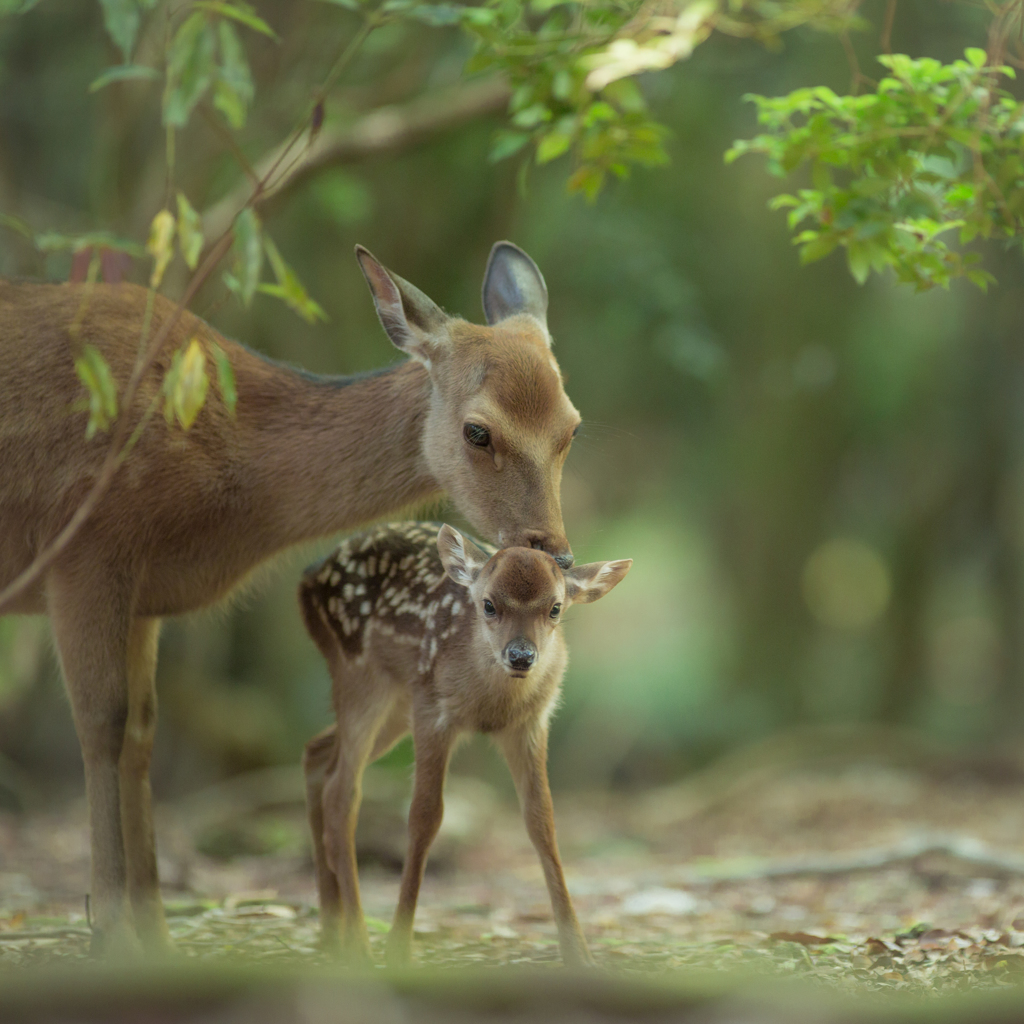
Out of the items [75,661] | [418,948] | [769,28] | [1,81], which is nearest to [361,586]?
[75,661]

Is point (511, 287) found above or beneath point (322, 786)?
above

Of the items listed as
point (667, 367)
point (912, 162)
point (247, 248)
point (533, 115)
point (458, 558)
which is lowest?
point (458, 558)

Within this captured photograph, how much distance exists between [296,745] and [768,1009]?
8.90 meters

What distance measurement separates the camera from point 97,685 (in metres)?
4.88

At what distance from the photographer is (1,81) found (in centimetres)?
1189

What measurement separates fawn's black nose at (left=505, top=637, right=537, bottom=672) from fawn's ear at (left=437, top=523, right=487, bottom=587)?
1.72 ft

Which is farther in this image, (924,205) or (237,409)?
(237,409)

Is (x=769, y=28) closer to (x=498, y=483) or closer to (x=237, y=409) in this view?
(x=498, y=483)

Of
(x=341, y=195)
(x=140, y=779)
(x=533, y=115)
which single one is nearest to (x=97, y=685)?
(x=140, y=779)

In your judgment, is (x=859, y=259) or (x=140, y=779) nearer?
(x=859, y=259)

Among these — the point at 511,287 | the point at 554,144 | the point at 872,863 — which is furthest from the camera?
the point at 872,863

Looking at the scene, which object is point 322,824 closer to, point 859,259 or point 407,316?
point 407,316

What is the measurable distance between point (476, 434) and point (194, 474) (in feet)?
4.07

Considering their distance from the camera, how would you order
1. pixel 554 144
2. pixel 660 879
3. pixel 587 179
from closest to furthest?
pixel 554 144 < pixel 587 179 < pixel 660 879
